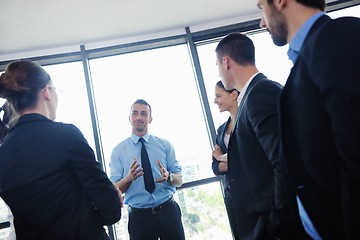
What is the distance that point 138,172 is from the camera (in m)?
1.92

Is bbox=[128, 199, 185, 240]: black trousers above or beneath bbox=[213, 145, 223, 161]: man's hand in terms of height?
beneath

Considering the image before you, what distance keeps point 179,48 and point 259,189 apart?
2.60m

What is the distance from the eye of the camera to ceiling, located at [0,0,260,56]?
2426 millimetres

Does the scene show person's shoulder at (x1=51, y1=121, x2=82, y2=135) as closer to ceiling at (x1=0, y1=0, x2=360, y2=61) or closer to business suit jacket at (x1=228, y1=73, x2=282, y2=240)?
business suit jacket at (x1=228, y1=73, x2=282, y2=240)

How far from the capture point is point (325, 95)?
59cm

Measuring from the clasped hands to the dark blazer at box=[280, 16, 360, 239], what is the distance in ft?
4.60

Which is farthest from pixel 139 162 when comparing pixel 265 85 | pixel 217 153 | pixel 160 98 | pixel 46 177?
pixel 265 85

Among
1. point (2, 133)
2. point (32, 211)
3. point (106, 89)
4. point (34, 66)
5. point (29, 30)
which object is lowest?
point (32, 211)

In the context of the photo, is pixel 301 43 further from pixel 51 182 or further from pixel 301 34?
pixel 51 182

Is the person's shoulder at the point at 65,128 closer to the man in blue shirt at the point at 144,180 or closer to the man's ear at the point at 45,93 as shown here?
the man's ear at the point at 45,93

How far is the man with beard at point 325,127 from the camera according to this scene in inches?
21.5

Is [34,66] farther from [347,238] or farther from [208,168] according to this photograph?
[208,168]

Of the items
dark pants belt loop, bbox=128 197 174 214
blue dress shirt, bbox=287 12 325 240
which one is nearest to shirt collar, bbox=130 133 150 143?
dark pants belt loop, bbox=128 197 174 214

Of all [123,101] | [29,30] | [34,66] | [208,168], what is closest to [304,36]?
[34,66]
